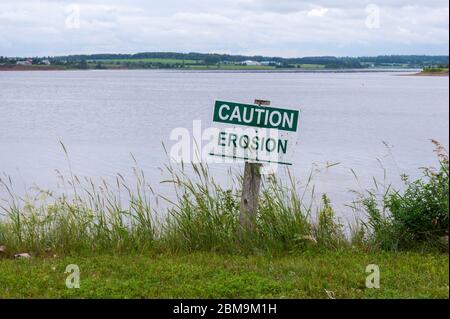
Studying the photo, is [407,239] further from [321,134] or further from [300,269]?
[321,134]

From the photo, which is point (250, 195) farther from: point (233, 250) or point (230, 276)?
point (230, 276)

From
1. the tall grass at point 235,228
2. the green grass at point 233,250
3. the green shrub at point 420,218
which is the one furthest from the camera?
the tall grass at point 235,228

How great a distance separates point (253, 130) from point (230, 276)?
5.98ft

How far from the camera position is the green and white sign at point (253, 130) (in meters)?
7.98

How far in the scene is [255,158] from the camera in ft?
26.7

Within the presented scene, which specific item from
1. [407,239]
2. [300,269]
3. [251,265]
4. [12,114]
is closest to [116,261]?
[251,265]

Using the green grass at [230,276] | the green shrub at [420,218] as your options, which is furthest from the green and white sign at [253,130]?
the green shrub at [420,218]

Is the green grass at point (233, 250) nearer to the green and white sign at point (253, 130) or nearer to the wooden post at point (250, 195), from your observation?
the wooden post at point (250, 195)

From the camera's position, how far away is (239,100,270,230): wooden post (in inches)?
327

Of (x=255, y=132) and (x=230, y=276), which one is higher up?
(x=255, y=132)

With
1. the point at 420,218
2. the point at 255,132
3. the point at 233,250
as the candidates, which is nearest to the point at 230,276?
the point at 233,250

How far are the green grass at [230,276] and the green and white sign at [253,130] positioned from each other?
1.18 metres

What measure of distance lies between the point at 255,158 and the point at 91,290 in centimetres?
252

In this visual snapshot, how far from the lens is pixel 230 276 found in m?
6.99
